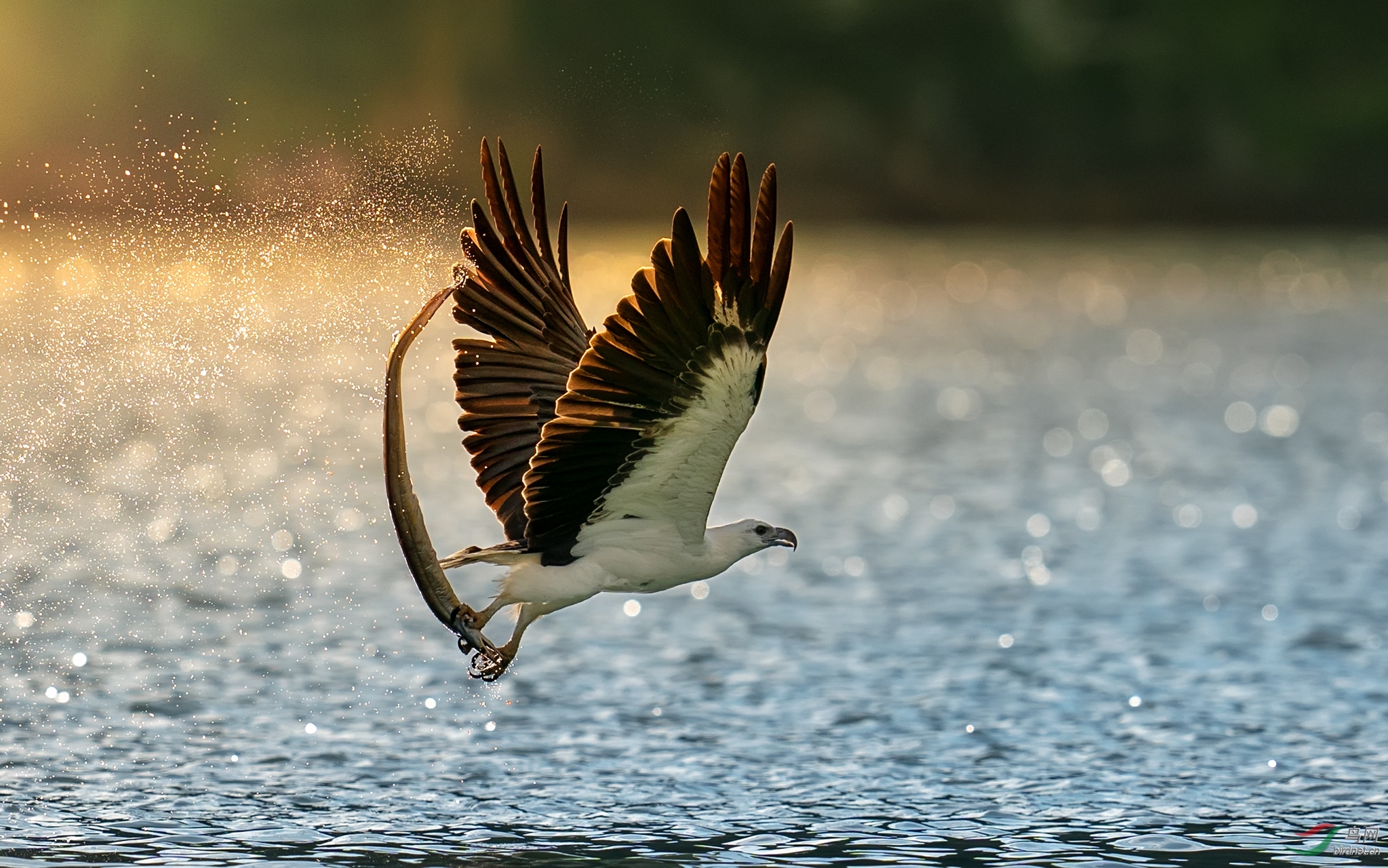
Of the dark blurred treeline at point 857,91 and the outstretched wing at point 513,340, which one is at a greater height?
the dark blurred treeline at point 857,91

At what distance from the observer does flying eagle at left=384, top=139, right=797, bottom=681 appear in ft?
25.8

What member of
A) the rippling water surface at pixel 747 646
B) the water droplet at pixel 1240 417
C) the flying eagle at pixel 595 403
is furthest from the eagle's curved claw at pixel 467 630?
the water droplet at pixel 1240 417

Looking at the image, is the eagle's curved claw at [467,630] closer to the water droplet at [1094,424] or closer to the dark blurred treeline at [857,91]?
the water droplet at [1094,424]

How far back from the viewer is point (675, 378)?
8.02 metres

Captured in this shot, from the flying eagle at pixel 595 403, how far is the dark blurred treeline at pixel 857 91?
60.1m

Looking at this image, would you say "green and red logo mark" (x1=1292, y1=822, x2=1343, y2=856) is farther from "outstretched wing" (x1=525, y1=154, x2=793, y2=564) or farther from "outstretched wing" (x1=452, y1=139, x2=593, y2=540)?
"outstretched wing" (x1=452, y1=139, x2=593, y2=540)

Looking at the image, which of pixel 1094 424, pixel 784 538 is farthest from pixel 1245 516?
pixel 784 538

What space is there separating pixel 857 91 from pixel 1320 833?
6445cm

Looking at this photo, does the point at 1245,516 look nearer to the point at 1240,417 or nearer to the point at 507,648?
the point at 1240,417

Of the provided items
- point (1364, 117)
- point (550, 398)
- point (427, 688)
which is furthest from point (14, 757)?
point (1364, 117)

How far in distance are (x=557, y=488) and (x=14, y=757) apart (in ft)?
14.3

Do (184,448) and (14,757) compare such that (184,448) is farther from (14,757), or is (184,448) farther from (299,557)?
(14,757)

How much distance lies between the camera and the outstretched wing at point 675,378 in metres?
7.77

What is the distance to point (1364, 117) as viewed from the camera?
235 feet
